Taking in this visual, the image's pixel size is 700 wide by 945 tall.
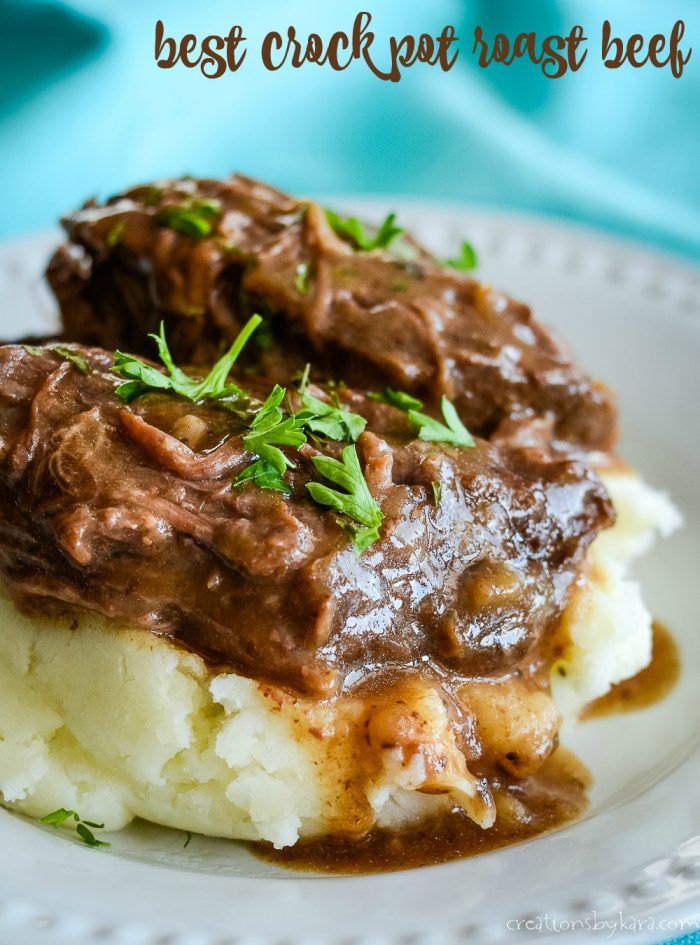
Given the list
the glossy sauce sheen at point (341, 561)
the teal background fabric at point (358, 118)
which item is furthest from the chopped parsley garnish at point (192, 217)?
the teal background fabric at point (358, 118)

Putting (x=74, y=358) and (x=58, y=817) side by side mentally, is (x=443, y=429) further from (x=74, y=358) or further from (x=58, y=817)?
(x=58, y=817)

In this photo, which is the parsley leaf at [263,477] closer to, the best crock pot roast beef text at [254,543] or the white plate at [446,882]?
the best crock pot roast beef text at [254,543]

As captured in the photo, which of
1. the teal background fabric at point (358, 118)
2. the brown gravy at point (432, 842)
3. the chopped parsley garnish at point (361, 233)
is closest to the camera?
the brown gravy at point (432, 842)

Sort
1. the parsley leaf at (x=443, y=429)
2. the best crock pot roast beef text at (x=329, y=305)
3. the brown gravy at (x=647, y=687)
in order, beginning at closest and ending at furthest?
the parsley leaf at (x=443, y=429) < the brown gravy at (x=647, y=687) < the best crock pot roast beef text at (x=329, y=305)

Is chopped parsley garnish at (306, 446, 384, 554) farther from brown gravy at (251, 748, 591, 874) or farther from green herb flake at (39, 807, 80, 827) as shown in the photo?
green herb flake at (39, 807, 80, 827)

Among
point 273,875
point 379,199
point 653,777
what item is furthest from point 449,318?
point 379,199

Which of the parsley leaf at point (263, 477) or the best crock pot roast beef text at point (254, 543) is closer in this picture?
the best crock pot roast beef text at point (254, 543)

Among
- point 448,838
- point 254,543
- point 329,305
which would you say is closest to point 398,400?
point 329,305
